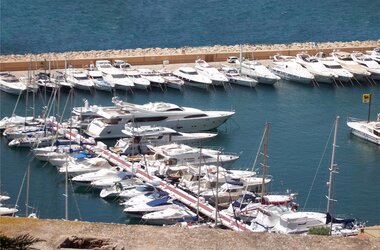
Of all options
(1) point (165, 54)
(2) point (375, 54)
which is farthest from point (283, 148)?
(1) point (165, 54)

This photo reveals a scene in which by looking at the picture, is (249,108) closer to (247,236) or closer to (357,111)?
(357,111)

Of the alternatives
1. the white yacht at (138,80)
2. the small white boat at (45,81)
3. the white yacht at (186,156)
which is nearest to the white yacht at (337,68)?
the white yacht at (138,80)

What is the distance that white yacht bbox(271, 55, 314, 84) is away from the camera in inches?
1763

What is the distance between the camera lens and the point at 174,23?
64500 millimetres

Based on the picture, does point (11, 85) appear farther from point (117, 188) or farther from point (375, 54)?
point (375, 54)

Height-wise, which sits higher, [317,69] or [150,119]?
[317,69]

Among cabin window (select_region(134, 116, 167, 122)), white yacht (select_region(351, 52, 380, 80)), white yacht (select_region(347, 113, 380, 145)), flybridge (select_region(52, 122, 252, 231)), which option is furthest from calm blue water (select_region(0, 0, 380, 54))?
white yacht (select_region(347, 113, 380, 145))

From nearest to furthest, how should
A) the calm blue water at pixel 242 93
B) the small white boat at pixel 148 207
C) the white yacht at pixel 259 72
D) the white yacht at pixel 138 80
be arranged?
the small white boat at pixel 148 207, the calm blue water at pixel 242 93, the white yacht at pixel 138 80, the white yacht at pixel 259 72

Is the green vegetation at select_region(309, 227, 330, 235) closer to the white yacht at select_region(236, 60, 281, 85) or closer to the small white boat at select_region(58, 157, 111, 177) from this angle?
the small white boat at select_region(58, 157, 111, 177)

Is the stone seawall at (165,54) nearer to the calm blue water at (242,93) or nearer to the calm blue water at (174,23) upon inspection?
the calm blue water at (242,93)

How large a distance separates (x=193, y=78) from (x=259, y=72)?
321cm

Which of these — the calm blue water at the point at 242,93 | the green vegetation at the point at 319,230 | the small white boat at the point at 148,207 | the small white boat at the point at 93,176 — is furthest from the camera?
the small white boat at the point at 93,176

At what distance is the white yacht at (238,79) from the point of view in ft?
144

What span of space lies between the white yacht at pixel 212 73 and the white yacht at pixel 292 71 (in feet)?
9.92
